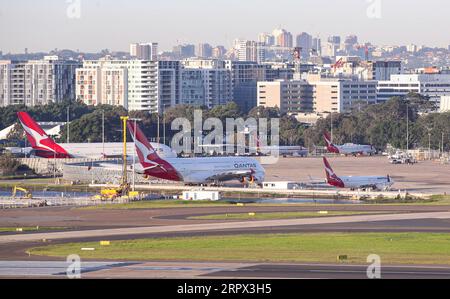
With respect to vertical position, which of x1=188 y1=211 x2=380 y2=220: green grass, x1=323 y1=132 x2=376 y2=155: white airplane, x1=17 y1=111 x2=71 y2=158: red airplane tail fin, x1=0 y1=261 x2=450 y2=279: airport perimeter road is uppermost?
x1=17 y1=111 x2=71 y2=158: red airplane tail fin

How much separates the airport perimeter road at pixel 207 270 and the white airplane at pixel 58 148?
243 feet

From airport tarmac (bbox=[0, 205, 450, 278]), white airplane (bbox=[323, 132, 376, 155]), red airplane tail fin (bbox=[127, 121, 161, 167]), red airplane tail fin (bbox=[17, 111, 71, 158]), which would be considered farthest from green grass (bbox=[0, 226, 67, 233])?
white airplane (bbox=[323, 132, 376, 155])

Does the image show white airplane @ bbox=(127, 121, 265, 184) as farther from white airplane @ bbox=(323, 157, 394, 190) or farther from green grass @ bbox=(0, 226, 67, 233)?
green grass @ bbox=(0, 226, 67, 233)

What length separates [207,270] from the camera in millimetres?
45906

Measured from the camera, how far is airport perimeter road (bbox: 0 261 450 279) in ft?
145

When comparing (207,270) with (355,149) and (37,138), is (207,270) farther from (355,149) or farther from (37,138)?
(355,149)

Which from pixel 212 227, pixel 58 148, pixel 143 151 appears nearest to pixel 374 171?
pixel 58 148

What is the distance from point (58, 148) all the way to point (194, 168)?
32.4m

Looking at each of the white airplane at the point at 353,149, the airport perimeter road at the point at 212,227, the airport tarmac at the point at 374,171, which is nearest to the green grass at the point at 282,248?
the airport perimeter road at the point at 212,227

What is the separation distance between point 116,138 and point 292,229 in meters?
110

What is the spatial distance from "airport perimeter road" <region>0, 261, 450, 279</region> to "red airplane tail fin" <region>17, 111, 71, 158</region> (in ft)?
258

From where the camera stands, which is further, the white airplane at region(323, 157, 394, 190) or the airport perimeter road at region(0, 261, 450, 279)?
the white airplane at region(323, 157, 394, 190)
